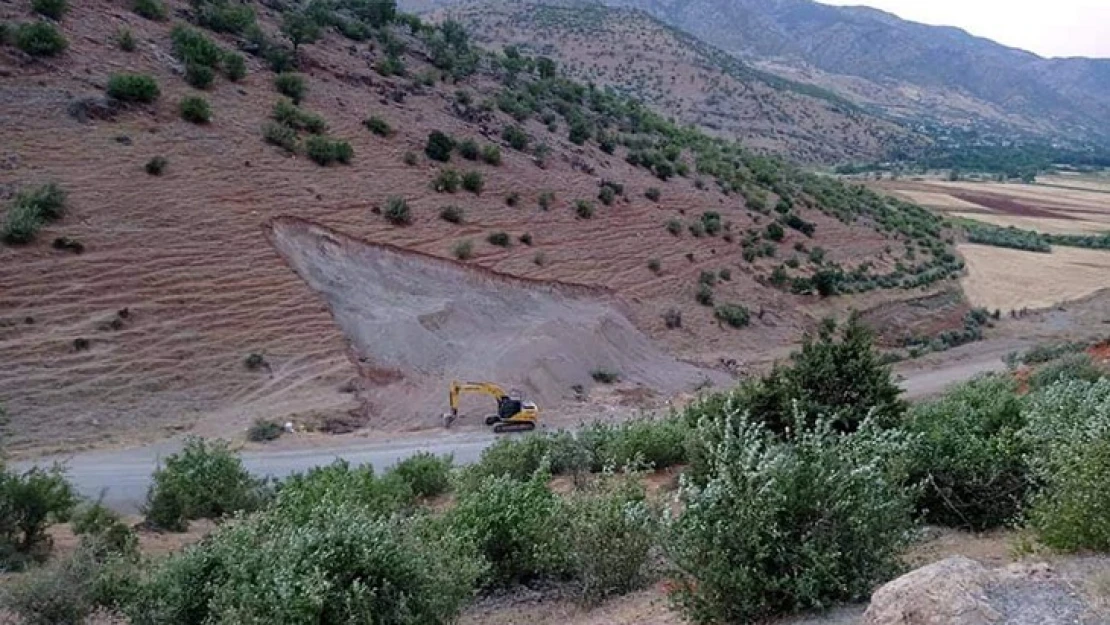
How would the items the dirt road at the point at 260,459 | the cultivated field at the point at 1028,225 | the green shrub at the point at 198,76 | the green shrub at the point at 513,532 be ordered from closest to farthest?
the green shrub at the point at 513,532 → the dirt road at the point at 260,459 → the green shrub at the point at 198,76 → the cultivated field at the point at 1028,225

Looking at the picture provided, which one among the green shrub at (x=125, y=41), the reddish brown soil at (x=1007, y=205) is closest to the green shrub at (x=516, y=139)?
the green shrub at (x=125, y=41)

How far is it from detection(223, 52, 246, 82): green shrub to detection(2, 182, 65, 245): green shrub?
1128 cm

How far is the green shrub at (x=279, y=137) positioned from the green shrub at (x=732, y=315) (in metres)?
17.1

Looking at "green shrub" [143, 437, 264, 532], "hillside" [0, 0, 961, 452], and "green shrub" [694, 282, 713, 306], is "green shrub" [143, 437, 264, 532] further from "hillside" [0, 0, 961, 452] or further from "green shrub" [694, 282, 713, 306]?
"green shrub" [694, 282, 713, 306]

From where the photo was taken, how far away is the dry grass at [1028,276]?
4928cm

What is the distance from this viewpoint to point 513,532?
10.2m

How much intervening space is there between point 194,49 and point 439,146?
32.5ft

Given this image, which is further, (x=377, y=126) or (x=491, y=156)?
(x=491, y=156)

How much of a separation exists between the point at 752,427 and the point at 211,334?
21.3 metres

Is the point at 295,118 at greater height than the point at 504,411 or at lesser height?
greater

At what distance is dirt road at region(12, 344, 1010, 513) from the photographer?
1900 cm

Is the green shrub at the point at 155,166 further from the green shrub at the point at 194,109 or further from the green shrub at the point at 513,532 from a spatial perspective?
the green shrub at the point at 513,532

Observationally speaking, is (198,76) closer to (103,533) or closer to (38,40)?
(38,40)

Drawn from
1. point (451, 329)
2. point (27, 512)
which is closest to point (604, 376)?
point (451, 329)
